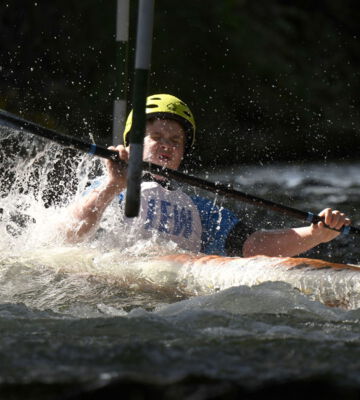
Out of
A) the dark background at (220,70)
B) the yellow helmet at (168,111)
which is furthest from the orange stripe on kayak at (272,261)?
the dark background at (220,70)

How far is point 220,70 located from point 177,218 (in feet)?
25.2

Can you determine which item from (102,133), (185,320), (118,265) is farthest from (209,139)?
(185,320)

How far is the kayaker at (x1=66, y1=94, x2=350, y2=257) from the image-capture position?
357 cm

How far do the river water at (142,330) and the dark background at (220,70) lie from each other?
6.01 metres

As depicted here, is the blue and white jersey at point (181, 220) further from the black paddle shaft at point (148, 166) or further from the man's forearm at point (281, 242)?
the black paddle shaft at point (148, 166)

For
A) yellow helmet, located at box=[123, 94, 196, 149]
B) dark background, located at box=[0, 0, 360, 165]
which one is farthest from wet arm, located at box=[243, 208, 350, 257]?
dark background, located at box=[0, 0, 360, 165]

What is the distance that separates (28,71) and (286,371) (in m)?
9.17

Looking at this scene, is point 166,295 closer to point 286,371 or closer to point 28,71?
point 286,371

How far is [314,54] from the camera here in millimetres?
11875

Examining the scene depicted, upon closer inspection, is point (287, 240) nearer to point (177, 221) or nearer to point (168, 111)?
point (177, 221)

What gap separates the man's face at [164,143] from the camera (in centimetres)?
393

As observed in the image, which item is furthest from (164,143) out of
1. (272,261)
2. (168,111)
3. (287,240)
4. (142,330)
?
(142,330)

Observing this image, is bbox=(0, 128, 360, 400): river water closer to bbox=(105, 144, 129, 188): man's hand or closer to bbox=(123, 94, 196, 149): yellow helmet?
bbox=(105, 144, 129, 188): man's hand

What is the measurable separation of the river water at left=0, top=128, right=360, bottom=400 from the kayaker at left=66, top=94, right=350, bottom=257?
13cm
